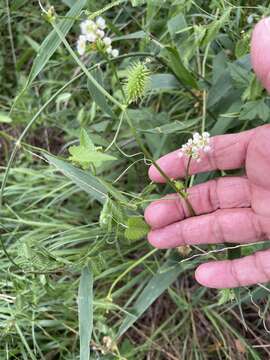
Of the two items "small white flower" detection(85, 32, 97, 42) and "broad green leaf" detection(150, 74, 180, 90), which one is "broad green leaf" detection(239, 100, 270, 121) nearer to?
"broad green leaf" detection(150, 74, 180, 90)

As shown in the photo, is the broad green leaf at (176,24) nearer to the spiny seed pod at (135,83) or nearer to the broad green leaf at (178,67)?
the broad green leaf at (178,67)

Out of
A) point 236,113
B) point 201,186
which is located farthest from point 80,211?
point 236,113

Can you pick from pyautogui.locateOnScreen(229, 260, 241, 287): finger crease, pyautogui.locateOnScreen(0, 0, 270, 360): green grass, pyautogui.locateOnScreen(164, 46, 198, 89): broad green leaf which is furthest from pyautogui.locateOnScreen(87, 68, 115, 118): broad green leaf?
pyautogui.locateOnScreen(229, 260, 241, 287): finger crease

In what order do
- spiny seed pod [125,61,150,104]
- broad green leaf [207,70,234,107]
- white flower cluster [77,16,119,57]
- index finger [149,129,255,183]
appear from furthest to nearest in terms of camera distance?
1. broad green leaf [207,70,234,107]
2. index finger [149,129,255,183]
3. spiny seed pod [125,61,150,104]
4. white flower cluster [77,16,119,57]

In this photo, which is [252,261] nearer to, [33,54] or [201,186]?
[201,186]

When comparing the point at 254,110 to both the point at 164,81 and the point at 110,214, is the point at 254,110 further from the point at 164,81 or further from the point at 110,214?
the point at 110,214
